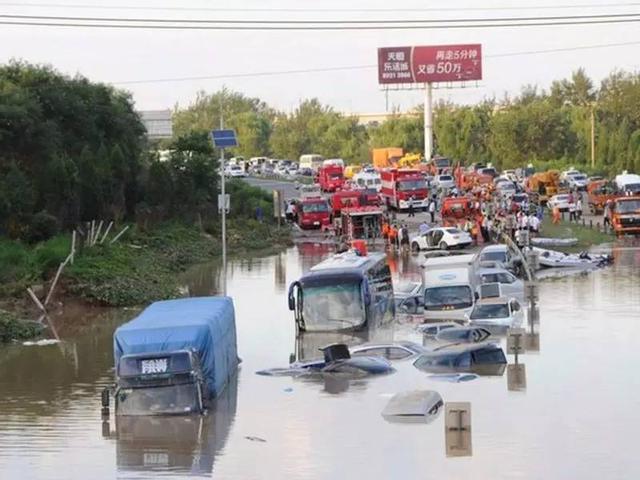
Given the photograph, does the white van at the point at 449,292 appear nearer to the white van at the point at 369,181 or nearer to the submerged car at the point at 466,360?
the submerged car at the point at 466,360

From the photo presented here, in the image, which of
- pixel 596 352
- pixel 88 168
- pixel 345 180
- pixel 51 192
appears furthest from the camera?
pixel 345 180

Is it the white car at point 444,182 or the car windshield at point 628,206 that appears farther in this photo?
the white car at point 444,182

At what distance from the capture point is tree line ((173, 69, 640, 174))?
107 m

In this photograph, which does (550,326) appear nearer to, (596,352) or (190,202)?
(596,352)

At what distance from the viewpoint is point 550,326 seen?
36.9 meters

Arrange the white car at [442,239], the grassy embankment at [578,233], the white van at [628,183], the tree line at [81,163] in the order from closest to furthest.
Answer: the tree line at [81,163] < the white car at [442,239] < the grassy embankment at [578,233] < the white van at [628,183]

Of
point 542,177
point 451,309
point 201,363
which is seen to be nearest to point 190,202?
point 542,177

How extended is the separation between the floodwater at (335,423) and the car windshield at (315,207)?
35635mm

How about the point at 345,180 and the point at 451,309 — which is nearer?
the point at 451,309

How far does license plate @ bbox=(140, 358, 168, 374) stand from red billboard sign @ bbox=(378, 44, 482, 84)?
89668 millimetres

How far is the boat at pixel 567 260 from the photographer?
5253 centimetres

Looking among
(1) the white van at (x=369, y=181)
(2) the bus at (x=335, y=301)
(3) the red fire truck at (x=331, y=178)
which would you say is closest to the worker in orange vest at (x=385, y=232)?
(1) the white van at (x=369, y=181)

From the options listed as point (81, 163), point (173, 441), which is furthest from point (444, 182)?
point (173, 441)

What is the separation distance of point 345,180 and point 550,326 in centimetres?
5670
